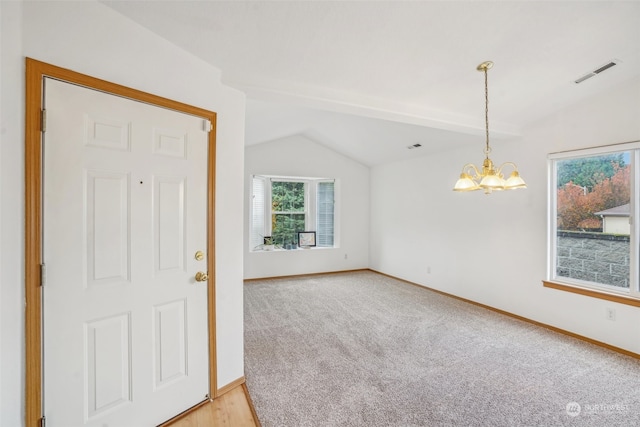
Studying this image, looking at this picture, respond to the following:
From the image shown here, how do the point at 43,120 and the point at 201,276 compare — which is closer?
the point at 43,120

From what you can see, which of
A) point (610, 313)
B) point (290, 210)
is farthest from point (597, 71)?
point (290, 210)

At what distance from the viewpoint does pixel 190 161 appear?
192cm

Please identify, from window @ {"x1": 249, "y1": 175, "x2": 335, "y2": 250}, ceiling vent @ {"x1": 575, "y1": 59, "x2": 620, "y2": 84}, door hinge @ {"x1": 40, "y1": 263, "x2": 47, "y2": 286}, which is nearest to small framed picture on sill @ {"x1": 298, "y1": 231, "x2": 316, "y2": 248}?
window @ {"x1": 249, "y1": 175, "x2": 335, "y2": 250}

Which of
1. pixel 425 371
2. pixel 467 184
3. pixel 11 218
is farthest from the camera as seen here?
pixel 425 371

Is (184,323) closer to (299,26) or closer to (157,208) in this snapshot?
(157,208)

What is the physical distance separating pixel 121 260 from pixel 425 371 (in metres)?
2.50

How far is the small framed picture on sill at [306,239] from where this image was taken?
244 inches

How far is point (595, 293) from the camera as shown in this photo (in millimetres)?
3051

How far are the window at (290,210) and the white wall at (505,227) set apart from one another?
54.2 inches

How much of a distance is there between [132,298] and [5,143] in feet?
3.13

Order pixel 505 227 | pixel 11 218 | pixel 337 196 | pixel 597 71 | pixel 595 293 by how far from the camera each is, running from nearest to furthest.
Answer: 1. pixel 11 218
2. pixel 597 71
3. pixel 595 293
4. pixel 505 227
5. pixel 337 196

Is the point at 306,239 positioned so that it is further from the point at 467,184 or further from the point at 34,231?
the point at 34,231

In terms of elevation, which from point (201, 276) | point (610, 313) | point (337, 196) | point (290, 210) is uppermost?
point (337, 196)

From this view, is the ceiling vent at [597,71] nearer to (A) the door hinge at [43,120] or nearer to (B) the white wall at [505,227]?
(B) the white wall at [505,227]
